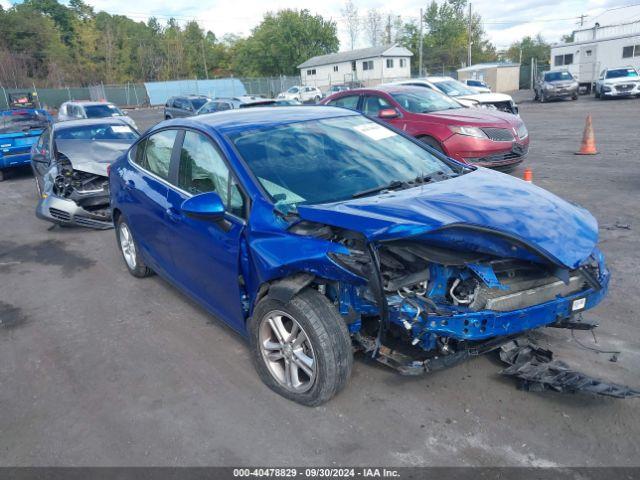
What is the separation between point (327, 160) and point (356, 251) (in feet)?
3.57

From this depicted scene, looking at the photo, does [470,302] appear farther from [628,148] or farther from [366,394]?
[628,148]

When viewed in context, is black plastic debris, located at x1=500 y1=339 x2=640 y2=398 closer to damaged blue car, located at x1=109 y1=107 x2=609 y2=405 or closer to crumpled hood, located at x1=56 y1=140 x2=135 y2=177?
damaged blue car, located at x1=109 y1=107 x2=609 y2=405

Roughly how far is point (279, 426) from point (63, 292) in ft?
11.7

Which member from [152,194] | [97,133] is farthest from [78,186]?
[152,194]

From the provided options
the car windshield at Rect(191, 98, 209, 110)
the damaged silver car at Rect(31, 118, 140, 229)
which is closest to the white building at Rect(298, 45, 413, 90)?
the car windshield at Rect(191, 98, 209, 110)

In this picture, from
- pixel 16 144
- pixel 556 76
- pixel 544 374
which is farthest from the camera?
pixel 556 76

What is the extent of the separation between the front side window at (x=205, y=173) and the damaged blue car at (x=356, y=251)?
0.05 feet

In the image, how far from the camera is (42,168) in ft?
31.4

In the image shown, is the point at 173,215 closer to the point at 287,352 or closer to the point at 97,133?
the point at 287,352

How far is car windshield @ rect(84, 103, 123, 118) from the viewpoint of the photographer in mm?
18547

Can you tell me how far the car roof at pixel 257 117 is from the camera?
13.3ft

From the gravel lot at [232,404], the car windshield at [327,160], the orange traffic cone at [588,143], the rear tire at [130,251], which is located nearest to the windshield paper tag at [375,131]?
the car windshield at [327,160]

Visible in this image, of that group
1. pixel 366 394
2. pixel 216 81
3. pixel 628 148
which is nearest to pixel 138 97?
pixel 216 81

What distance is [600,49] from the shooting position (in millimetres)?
35031
